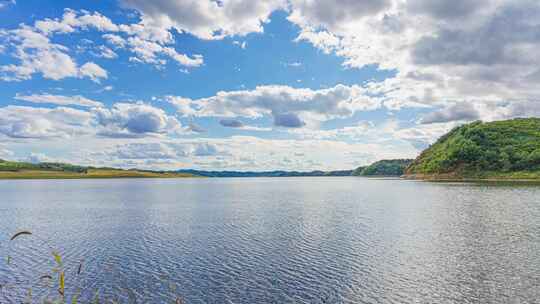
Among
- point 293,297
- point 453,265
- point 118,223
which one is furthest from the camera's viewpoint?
point 118,223

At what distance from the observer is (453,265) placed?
32250 mm

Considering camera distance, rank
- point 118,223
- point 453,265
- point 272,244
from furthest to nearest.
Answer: point 118,223 < point 272,244 < point 453,265

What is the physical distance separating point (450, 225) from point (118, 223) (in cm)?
5552

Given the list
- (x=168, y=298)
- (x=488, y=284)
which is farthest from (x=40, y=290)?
(x=488, y=284)

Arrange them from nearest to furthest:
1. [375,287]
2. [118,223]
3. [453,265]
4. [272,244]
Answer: [375,287]
[453,265]
[272,244]
[118,223]

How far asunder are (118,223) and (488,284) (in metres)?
55.3

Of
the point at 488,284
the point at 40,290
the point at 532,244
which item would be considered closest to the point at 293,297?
the point at 488,284

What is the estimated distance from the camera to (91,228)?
55.3 metres

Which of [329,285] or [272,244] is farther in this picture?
[272,244]

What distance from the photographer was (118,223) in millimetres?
60594

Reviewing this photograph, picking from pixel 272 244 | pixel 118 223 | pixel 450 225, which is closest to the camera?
pixel 272 244

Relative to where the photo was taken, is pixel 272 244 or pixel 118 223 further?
pixel 118 223

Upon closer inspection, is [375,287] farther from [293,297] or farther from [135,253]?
[135,253]

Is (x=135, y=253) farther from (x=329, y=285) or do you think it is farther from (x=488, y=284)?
(x=488, y=284)
